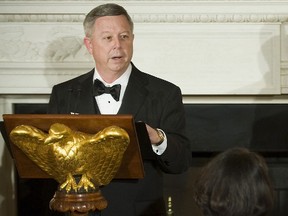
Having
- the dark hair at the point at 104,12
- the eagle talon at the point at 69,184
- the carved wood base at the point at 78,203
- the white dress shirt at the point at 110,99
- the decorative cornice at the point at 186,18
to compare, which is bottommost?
the carved wood base at the point at 78,203

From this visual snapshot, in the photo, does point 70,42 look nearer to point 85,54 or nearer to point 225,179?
point 85,54

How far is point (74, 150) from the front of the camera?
1.94 meters

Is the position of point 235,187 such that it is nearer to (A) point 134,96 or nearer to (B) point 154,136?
(B) point 154,136

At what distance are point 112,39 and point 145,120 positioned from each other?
28 centimetres

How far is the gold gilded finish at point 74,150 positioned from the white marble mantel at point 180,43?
142 cm

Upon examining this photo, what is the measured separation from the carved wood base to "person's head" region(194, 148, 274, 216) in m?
0.54

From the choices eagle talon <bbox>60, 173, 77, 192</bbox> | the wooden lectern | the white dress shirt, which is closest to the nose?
the white dress shirt

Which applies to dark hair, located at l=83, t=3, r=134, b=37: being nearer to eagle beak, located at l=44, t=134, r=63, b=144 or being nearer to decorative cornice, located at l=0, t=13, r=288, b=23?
eagle beak, located at l=44, t=134, r=63, b=144

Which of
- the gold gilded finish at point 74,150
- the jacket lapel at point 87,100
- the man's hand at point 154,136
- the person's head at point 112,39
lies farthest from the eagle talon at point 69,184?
the person's head at point 112,39

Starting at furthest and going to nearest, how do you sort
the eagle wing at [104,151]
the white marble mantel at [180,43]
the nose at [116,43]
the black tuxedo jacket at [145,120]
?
the white marble mantel at [180,43]
the nose at [116,43]
the black tuxedo jacket at [145,120]
the eagle wing at [104,151]

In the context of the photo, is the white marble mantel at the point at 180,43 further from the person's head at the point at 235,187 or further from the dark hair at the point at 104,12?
the person's head at the point at 235,187

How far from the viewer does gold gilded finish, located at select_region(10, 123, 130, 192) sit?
1936mm

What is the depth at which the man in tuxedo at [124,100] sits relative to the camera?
7.64 ft

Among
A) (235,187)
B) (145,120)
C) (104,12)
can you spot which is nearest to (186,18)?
(104,12)
